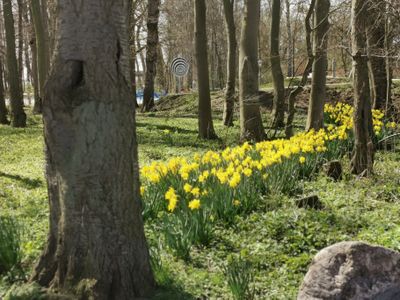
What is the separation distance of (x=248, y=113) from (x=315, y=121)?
141 centimetres

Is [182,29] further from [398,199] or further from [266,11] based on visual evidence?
[398,199]

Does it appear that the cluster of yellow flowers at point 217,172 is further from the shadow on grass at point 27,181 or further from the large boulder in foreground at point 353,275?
the shadow on grass at point 27,181

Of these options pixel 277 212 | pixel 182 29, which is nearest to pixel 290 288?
pixel 277 212

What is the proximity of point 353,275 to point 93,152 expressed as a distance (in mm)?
1842

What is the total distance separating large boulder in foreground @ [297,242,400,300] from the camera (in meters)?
3.13

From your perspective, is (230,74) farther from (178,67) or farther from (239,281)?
(178,67)

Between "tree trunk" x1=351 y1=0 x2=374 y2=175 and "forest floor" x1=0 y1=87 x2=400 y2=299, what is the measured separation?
0.90 ft

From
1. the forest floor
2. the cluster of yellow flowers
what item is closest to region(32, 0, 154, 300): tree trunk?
the forest floor

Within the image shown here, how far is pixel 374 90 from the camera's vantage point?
12328mm

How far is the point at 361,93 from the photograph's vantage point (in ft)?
22.6

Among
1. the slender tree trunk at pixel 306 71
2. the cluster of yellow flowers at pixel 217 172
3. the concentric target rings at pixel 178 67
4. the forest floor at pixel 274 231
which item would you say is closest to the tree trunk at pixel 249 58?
the slender tree trunk at pixel 306 71

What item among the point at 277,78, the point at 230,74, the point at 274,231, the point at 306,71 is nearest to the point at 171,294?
the point at 274,231

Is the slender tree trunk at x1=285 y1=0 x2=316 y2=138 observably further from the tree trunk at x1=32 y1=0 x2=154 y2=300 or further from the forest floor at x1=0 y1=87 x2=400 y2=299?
the tree trunk at x1=32 y1=0 x2=154 y2=300

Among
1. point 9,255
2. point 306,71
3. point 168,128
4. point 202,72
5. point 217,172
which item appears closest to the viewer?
point 9,255
